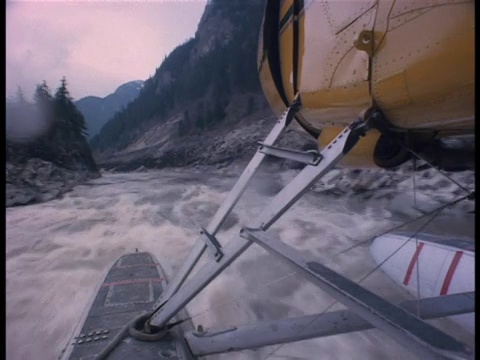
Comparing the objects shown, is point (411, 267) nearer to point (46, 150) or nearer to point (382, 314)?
point (382, 314)

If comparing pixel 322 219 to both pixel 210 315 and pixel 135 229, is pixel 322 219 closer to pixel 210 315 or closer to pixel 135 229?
pixel 135 229

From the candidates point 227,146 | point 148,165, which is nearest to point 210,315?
point 227,146

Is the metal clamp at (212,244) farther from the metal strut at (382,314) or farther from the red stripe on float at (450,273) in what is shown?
the red stripe on float at (450,273)

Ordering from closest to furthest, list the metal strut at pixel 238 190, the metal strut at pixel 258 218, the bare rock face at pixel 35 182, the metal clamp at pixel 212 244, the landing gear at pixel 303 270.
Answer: the landing gear at pixel 303 270 < the metal strut at pixel 258 218 < the metal clamp at pixel 212 244 < the metal strut at pixel 238 190 < the bare rock face at pixel 35 182

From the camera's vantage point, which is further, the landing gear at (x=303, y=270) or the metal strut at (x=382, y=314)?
the landing gear at (x=303, y=270)

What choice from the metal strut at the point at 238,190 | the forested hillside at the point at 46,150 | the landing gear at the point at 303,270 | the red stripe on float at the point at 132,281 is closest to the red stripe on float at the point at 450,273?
the landing gear at the point at 303,270

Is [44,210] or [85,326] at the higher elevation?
[85,326]

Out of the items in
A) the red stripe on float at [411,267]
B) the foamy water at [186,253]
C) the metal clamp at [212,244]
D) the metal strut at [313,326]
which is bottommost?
the foamy water at [186,253]
